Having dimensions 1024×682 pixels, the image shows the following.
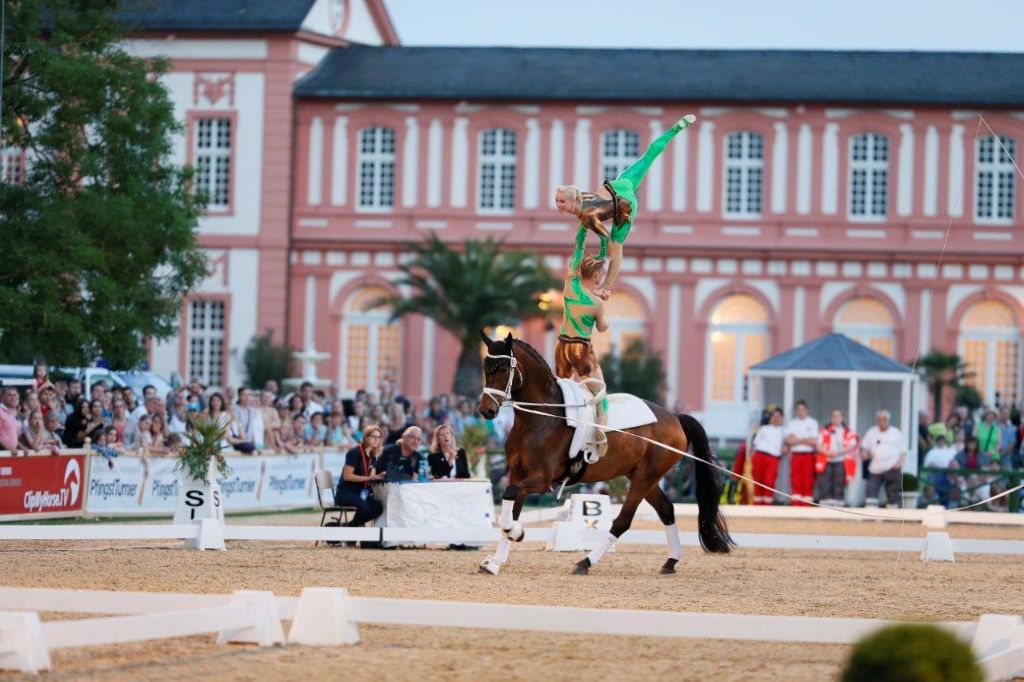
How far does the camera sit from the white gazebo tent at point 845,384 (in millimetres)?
32625

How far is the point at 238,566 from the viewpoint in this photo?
50.8 feet

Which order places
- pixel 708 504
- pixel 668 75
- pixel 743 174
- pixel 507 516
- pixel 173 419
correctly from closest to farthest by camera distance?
pixel 507 516 < pixel 708 504 < pixel 173 419 < pixel 743 174 < pixel 668 75

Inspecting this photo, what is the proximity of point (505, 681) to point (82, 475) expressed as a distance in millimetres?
12744

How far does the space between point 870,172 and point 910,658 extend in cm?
4366

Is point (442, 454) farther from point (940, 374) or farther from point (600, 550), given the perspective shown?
point (940, 374)

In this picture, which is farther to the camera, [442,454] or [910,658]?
[442,454]

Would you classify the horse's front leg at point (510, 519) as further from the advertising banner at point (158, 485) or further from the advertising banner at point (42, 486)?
the advertising banner at point (158, 485)

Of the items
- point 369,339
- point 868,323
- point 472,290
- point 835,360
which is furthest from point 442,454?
point 868,323

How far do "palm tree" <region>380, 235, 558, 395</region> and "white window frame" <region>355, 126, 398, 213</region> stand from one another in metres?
3.97

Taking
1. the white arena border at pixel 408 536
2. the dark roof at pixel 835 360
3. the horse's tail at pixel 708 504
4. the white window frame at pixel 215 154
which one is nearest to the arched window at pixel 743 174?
the white window frame at pixel 215 154

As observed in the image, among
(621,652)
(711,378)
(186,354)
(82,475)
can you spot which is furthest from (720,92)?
(621,652)

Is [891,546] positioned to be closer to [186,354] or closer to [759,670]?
[759,670]

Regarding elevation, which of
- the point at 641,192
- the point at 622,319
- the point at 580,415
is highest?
the point at 641,192

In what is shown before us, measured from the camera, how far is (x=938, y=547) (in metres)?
19.3
